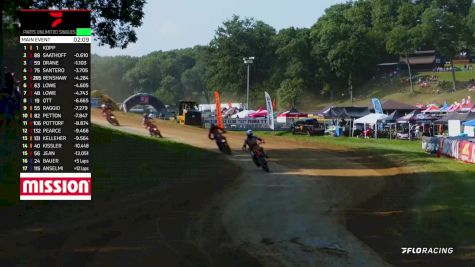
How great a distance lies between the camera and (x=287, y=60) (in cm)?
8912

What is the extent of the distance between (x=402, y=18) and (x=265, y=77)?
34.6 meters

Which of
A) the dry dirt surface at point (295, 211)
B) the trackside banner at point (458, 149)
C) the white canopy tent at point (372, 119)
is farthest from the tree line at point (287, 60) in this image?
the dry dirt surface at point (295, 211)

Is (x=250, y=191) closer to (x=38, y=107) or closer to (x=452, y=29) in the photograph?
(x=38, y=107)

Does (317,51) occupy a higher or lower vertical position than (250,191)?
higher

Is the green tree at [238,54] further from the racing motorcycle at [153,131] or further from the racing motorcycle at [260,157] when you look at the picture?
the racing motorcycle at [260,157]

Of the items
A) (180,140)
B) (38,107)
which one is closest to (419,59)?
(180,140)

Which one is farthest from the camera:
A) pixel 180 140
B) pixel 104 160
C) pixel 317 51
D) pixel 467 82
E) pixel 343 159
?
pixel 317 51

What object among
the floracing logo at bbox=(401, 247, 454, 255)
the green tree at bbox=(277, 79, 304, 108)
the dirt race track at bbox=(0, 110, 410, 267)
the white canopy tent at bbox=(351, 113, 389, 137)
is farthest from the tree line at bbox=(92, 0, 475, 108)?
the floracing logo at bbox=(401, 247, 454, 255)

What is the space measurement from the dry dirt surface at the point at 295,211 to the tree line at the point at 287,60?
58.0 meters

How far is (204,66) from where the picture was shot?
9694cm
